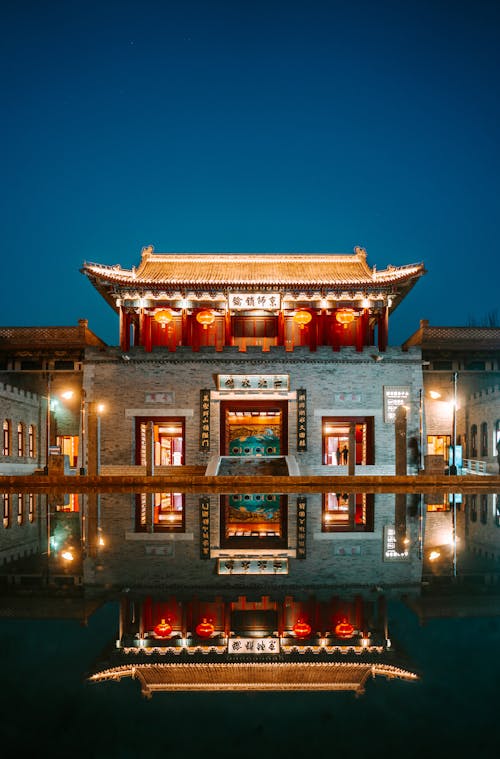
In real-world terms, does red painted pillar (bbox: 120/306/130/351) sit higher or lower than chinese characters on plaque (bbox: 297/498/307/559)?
higher

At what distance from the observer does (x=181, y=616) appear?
247 cm

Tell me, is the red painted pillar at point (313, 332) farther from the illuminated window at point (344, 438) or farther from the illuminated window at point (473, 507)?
the illuminated window at point (473, 507)

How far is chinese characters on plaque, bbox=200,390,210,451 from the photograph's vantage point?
61.1 feet

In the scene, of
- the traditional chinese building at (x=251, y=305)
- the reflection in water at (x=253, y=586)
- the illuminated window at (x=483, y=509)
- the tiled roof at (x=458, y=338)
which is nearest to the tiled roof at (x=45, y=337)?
the traditional chinese building at (x=251, y=305)

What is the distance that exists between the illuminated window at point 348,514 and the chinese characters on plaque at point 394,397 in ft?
28.7

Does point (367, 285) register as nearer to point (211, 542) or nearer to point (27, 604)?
point (211, 542)

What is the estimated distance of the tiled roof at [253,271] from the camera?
19219 mm

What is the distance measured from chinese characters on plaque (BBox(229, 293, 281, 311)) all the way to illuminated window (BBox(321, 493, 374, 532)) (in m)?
10.5

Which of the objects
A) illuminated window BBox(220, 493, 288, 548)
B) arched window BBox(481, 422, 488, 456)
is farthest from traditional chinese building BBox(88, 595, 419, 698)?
arched window BBox(481, 422, 488, 456)

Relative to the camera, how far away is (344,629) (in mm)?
2277

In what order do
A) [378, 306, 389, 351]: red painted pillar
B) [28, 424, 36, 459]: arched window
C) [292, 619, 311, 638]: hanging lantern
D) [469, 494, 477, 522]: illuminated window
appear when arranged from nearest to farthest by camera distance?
[292, 619, 311, 638]: hanging lantern < [469, 494, 477, 522]: illuminated window < [378, 306, 389, 351]: red painted pillar < [28, 424, 36, 459]: arched window

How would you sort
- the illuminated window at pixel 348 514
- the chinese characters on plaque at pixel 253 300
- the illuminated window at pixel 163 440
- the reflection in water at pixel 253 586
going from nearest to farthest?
the reflection in water at pixel 253 586, the illuminated window at pixel 348 514, the illuminated window at pixel 163 440, the chinese characters on plaque at pixel 253 300

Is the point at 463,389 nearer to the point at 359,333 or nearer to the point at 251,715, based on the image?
the point at 359,333

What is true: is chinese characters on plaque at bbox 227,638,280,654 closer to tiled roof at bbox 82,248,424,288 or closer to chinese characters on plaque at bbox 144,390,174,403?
chinese characters on plaque at bbox 144,390,174,403
